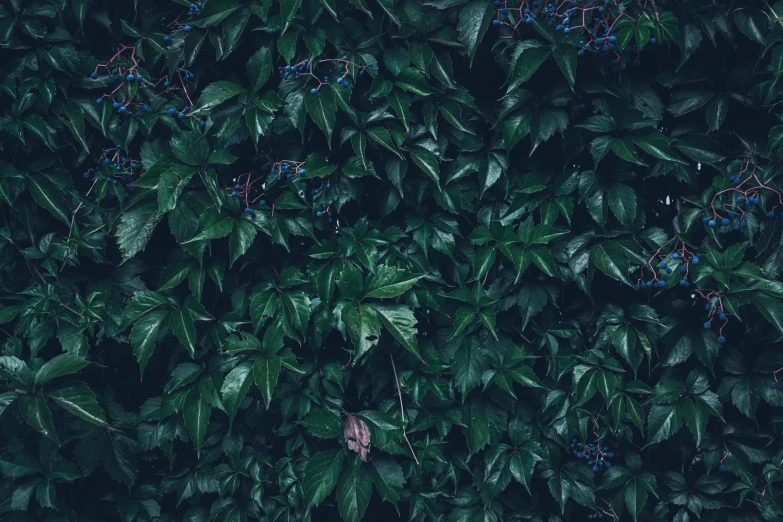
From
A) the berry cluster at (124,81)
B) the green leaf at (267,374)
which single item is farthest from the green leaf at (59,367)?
the berry cluster at (124,81)

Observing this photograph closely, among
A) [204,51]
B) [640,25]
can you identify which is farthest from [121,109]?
[640,25]

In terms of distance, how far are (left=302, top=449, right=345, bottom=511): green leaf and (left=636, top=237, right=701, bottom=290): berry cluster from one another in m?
1.19

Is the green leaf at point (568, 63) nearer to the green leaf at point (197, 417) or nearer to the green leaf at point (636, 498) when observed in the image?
the green leaf at point (636, 498)

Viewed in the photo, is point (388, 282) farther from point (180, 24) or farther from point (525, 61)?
point (180, 24)

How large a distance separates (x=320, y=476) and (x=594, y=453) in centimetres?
97

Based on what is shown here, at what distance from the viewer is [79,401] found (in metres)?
2.09

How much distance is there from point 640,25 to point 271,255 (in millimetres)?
1444

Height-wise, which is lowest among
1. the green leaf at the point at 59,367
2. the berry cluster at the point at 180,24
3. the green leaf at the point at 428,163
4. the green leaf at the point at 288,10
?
the green leaf at the point at 59,367

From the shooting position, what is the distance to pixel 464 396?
7.15 feet

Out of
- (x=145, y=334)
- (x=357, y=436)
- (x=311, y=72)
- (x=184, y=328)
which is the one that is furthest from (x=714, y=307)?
(x=145, y=334)

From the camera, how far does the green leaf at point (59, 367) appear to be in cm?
205

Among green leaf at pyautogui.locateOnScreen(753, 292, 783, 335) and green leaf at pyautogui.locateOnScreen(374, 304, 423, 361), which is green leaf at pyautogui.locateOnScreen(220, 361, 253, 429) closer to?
green leaf at pyautogui.locateOnScreen(374, 304, 423, 361)

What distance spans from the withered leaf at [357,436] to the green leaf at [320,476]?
51 millimetres

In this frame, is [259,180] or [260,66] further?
[259,180]
